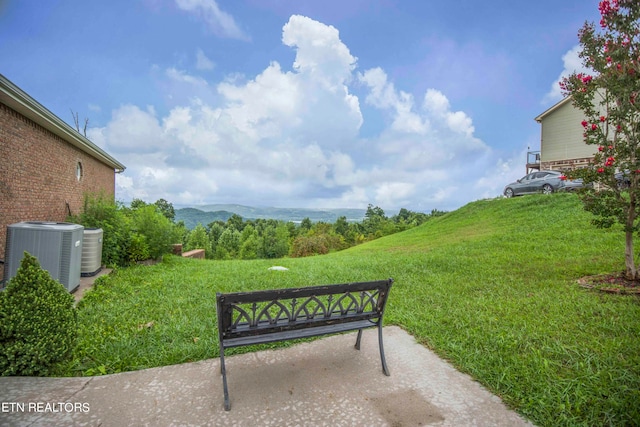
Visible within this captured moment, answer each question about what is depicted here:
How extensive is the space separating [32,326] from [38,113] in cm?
582

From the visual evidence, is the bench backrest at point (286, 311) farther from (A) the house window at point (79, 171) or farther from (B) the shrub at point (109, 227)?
(A) the house window at point (79, 171)

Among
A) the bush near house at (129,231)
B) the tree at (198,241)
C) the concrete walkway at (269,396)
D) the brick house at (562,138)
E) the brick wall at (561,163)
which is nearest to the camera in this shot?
the concrete walkway at (269,396)

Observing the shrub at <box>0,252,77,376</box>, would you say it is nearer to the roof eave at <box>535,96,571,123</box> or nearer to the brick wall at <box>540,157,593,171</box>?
the brick wall at <box>540,157,593,171</box>

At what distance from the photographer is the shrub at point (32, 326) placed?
255cm

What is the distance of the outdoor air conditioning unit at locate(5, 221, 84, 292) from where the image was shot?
5.02 meters

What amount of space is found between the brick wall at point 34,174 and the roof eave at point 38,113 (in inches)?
5.6

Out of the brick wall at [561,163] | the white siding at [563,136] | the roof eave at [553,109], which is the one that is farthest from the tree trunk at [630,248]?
the roof eave at [553,109]

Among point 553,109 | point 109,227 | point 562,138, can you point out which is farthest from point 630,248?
point 553,109

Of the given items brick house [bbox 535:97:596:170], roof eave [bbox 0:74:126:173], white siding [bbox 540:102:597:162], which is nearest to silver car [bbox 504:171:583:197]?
brick house [bbox 535:97:596:170]

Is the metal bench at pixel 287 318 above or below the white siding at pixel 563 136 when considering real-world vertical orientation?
below

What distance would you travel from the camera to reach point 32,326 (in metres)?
2.59

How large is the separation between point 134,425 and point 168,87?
1152 centimetres

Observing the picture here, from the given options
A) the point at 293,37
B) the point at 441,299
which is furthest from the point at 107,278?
the point at 293,37

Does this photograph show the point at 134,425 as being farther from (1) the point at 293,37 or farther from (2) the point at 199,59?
(2) the point at 199,59
